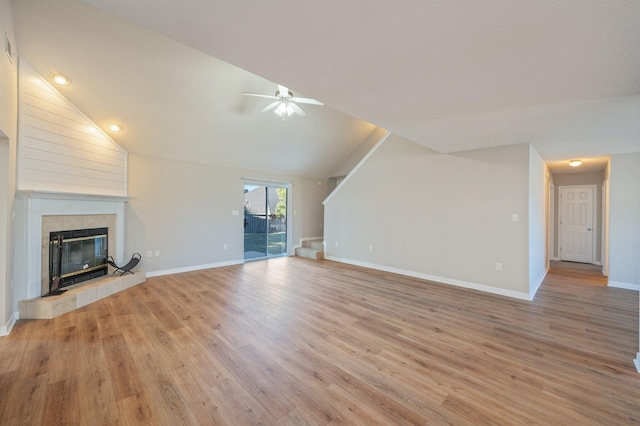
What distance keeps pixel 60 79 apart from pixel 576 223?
34.9ft

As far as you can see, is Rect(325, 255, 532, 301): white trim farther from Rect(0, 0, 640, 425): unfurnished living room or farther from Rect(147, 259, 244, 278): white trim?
Rect(147, 259, 244, 278): white trim

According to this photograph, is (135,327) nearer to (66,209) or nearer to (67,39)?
(66,209)

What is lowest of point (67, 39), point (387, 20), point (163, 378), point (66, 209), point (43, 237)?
point (163, 378)

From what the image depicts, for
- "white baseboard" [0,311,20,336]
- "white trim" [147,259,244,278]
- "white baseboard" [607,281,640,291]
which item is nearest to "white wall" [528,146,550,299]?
"white baseboard" [607,281,640,291]

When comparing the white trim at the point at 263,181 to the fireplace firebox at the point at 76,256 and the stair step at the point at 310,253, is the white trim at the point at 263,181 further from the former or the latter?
the fireplace firebox at the point at 76,256

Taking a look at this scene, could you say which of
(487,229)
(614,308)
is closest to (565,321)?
(614,308)

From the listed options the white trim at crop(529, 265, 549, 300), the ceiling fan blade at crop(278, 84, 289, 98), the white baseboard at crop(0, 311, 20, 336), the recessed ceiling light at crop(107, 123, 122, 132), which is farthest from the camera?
the recessed ceiling light at crop(107, 123, 122, 132)

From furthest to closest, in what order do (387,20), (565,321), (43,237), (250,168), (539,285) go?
1. (250,168)
2. (539,285)
3. (43,237)
4. (565,321)
5. (387,20)

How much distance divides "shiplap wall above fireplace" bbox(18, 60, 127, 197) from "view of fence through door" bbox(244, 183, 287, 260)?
9.36 ft

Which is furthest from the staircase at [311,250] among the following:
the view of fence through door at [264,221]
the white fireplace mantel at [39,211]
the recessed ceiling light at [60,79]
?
the recessed ceiling light at [60,79]

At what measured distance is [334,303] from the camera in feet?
11.7

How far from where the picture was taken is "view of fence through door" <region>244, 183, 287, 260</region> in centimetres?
673

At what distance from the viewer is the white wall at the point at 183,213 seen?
4.86m

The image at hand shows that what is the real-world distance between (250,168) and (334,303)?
428cm
